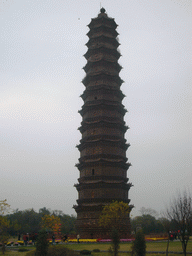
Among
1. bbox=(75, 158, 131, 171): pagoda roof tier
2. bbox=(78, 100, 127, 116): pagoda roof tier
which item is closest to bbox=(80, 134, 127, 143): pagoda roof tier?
bbox=(75, 158, 131, 171): pagoda roof tier

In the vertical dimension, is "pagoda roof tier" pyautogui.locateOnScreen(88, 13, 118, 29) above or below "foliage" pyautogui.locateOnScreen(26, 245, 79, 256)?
above

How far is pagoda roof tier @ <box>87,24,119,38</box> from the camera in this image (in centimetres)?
6188

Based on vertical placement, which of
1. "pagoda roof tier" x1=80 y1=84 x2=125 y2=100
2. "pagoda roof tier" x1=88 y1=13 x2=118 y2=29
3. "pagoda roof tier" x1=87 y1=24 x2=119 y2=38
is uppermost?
"pagoda roof tier" x1=88 y1=13 x2=118 y2=29

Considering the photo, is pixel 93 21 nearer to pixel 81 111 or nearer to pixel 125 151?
pixel 81 111

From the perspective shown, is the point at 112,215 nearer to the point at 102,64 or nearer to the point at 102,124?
the point at 102,124

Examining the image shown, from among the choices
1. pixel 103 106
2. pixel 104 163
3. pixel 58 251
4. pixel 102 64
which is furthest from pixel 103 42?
pixel 58 251

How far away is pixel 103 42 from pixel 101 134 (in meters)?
20.4

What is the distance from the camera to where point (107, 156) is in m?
51.8

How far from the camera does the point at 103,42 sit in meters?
61.1

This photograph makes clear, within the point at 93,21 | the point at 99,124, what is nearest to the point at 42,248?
the point at 99,124

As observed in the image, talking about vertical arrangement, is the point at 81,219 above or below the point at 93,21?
below

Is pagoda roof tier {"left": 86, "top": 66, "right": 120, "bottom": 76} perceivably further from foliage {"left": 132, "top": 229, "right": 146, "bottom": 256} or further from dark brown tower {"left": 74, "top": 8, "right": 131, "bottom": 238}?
foliage {"left": 132, "top": 229, "right": 146, "bottom": 256}

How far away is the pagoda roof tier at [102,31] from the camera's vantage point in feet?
203

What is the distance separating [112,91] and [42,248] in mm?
42843
